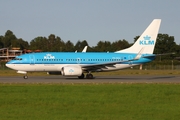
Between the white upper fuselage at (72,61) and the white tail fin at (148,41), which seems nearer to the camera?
the white upper fuselage at (72,61)

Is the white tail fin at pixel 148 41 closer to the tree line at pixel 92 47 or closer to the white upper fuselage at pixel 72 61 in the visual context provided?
the white upper fuselage at pixel 72 61

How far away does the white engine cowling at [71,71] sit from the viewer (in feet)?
137

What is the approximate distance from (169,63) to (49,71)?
5556cm

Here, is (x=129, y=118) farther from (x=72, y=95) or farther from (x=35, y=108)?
(x=72, y=95)

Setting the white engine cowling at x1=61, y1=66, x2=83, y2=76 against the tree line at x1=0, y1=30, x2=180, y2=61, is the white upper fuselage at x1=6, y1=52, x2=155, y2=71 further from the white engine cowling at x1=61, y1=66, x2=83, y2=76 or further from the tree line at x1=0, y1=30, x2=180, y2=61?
the tree line at x1=0, y1=30, x2=180, y2=61

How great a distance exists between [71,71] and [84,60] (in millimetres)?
2946

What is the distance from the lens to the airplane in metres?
43.0

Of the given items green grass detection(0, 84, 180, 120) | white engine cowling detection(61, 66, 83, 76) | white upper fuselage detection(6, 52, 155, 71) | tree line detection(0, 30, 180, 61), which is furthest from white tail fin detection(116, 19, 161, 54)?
tree line detection(0, 30, 180, 61)

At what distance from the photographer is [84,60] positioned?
4441 cm

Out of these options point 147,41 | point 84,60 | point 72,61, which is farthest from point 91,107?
point 147,41

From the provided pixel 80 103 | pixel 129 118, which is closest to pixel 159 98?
pixel 80 103

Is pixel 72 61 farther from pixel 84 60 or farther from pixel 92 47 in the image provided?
pixel 92 47

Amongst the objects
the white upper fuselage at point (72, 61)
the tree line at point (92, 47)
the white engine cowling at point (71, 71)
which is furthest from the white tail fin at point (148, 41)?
the tree line at point (92, 47)

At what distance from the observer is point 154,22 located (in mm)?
46969
